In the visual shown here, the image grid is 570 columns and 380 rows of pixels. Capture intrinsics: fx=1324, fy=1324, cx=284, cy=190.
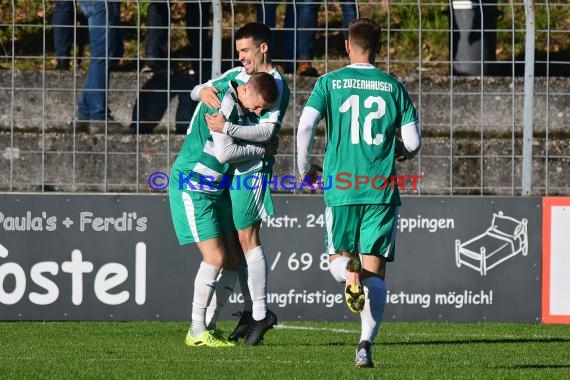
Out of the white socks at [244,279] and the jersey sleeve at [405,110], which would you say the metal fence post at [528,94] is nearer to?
the white socks at [244,279]

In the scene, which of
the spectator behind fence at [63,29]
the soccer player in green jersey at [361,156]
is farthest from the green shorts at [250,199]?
the spectator behind fence at [63,29]

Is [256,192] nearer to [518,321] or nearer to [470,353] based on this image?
[470,353]

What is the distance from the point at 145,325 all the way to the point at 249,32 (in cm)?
282

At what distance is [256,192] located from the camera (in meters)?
8.77

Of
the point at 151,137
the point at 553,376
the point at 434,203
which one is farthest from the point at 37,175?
the point at 553,376

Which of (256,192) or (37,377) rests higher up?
(256,192)

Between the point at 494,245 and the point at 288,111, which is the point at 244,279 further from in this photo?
the point at 288,111

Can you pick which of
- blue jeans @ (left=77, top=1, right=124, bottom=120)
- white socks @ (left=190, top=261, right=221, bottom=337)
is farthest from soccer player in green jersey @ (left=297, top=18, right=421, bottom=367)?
blue jeans @ (left=77, top=1, right=124, bottom=120)

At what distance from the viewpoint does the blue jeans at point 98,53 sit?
11633 millimetres

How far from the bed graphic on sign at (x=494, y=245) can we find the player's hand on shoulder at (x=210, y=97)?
3.00 meters

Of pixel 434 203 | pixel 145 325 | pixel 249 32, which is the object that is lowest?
pixel 145 325

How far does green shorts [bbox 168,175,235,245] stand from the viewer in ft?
28.6

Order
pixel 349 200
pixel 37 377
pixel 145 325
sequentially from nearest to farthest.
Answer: pixel 37 377, pixel 349 200, pixel 145 325

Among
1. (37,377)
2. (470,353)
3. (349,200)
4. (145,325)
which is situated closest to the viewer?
(37,377)
